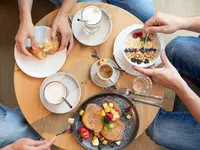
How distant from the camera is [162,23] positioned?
3.92 feet

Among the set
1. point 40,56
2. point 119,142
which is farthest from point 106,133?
point 40,56

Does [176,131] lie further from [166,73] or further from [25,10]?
[25,10]

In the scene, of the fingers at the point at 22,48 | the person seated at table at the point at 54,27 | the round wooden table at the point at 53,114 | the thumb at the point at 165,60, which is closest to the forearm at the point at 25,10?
the person seated at table at the point at 54,27

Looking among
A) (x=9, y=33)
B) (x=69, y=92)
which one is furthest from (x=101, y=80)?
(x=9, y=33)

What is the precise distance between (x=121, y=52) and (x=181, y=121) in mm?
438

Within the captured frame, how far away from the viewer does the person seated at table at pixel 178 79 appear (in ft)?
3.76

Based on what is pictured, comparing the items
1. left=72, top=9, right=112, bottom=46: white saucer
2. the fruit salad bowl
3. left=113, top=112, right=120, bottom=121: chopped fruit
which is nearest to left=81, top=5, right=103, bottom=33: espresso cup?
left=72, top=9, right=112, bottom=46: white saucer

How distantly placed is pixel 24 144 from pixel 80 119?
244 millimetres

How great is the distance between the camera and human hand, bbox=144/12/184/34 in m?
1.17

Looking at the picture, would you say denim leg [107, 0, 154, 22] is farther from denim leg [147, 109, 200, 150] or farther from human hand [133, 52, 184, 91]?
denim leg [147, 109, 200, 150]

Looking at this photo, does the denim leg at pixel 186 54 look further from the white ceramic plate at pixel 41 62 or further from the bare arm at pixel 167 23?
the white ceramic plate at pixel 41 62

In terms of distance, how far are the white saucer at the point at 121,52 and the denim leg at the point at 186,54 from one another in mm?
218

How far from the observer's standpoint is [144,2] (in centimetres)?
143

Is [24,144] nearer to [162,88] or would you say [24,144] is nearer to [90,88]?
[90,88]
